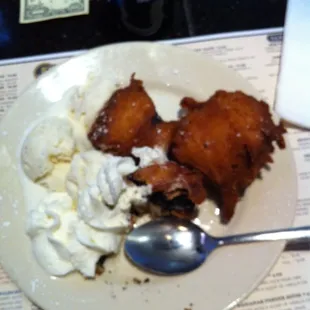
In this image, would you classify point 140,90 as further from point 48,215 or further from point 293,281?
point 293,281

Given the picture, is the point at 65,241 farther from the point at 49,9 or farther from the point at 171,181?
the point at 49,9

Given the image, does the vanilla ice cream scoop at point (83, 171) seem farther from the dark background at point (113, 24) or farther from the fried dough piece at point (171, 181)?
the dark background at point (113, 24)

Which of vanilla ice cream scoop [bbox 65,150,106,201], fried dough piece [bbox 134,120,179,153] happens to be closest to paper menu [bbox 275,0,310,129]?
fried dough piece [bbox 134,120,179,153]

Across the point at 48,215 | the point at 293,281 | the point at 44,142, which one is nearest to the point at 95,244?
the point at 48,215

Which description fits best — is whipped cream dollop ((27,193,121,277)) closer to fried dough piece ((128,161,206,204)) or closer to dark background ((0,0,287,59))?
fried dough piece ((128,161,206,204))

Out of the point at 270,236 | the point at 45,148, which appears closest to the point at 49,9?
the point at 45,148

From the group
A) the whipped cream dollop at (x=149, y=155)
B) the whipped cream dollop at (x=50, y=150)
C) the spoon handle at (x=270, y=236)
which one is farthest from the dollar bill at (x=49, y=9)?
the spoon handle at (x=270, y=236)

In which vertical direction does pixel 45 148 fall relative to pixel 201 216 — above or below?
above
